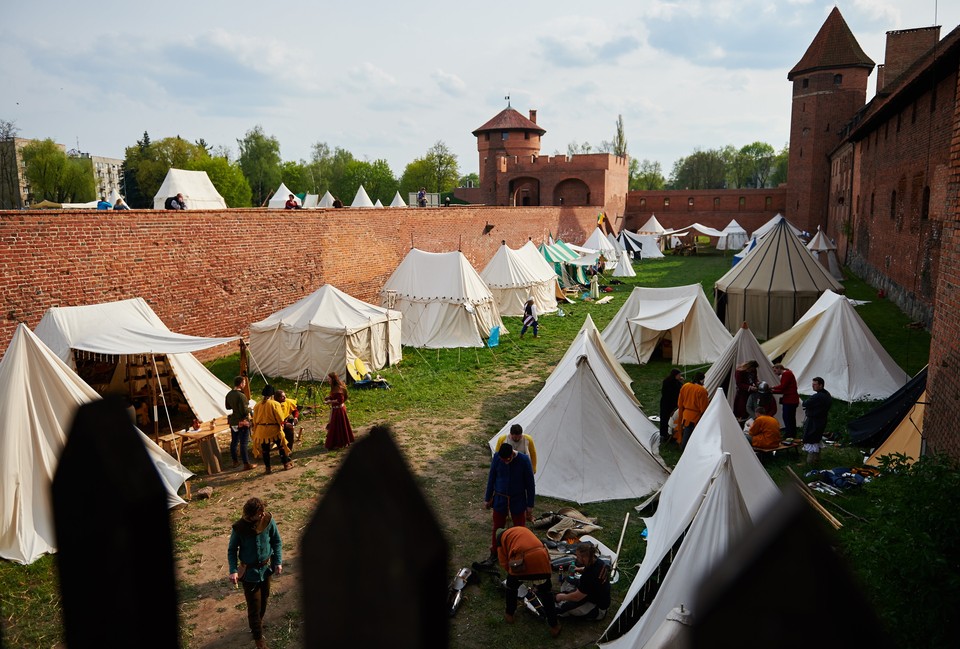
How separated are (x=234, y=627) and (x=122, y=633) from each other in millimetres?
5869

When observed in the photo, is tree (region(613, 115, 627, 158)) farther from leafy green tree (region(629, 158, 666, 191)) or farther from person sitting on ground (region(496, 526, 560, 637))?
A: person sitting on ground (region(496, 526, 560, 637))

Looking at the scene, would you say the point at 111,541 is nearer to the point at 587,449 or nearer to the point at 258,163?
the point at 587,449

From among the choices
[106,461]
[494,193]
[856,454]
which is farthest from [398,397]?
[494,193]

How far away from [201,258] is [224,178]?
34213 mm

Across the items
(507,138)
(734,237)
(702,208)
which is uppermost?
(507,138)

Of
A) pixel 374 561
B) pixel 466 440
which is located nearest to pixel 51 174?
pixel 466 440

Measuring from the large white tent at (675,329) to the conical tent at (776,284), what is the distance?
2.20m

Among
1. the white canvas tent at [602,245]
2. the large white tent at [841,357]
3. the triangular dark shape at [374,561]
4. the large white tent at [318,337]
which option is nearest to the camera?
the triangular dark shape at [374,561]

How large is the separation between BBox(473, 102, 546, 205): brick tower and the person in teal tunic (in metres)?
40.2

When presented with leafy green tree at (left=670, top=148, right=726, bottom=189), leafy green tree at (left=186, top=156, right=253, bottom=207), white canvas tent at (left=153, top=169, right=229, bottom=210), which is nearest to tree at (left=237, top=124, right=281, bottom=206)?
leafy green tree at (left=186, top=156, right=253, bottom=207)

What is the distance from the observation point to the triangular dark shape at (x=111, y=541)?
2.81ft

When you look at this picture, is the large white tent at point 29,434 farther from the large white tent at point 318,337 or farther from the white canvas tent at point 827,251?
the white canvas tent at point 827,251

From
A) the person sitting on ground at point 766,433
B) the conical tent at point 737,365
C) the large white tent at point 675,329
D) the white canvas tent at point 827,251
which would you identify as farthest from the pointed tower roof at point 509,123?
the person sitting on ground at point 766,433

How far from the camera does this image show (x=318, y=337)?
44.0 ft
